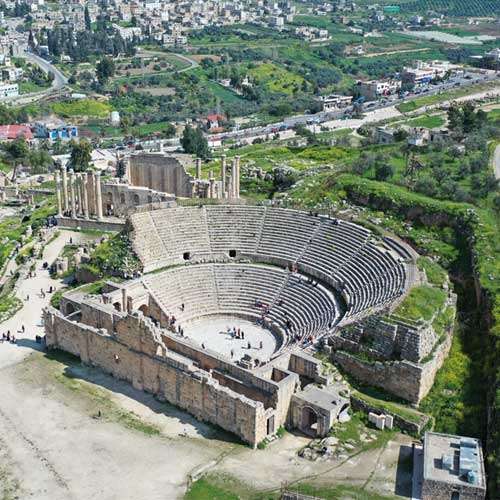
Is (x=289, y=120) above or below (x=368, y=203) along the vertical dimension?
below

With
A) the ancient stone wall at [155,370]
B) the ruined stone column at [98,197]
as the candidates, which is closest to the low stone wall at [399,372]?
the ancient stone wall at [155,370]

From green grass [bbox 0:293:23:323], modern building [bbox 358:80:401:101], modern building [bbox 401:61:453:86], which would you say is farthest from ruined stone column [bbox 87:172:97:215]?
modern building [bbox 401:61:453:86]

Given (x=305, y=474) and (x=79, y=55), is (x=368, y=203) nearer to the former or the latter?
(x=305, y=474)

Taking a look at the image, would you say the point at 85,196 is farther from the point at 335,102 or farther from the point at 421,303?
the point at 335,102

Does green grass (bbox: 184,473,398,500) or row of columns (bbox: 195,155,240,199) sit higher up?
row of columns (bbox: 195,155,240,199)

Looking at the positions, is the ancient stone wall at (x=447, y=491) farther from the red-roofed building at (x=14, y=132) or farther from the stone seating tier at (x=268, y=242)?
the red-roofed building at (x=14, y=132)

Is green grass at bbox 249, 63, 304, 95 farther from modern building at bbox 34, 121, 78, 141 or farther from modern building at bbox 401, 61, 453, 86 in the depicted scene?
modern building at bbox 34, 121, 78, 141

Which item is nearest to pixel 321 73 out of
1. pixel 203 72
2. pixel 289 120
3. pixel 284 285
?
pixel 203 72
